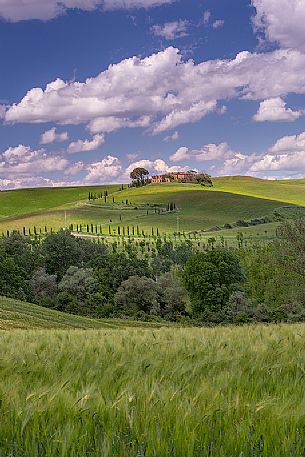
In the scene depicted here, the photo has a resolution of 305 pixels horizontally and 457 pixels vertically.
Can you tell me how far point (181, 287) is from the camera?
76688 millimetres

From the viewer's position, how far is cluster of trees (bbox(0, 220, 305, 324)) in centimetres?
6406

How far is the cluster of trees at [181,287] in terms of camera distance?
64062 mm

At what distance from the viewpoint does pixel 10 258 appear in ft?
253

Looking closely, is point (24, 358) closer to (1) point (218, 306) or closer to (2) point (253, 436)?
(2) point (253, 436)

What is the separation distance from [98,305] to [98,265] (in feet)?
33.5

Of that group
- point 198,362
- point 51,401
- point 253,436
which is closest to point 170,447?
point 253,436

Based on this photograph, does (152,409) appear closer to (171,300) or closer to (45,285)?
(171,300)

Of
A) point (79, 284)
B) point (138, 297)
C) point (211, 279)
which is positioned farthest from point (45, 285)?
point (211, 279)

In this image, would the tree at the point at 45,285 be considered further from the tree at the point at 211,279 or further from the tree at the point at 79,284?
the tree at the point at 211,279

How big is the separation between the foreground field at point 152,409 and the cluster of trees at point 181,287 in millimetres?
56047

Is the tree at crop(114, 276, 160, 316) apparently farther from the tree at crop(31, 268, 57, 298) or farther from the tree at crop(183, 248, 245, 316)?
the tree at crop(31, 268, 57, 298)

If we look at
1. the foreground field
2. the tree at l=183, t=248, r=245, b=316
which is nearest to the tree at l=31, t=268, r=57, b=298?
the tree at l=183, t=248, r=245, b=316

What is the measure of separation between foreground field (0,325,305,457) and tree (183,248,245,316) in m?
67.5

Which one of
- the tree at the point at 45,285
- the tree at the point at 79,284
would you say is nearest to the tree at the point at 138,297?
the tree at the point at 79,284
